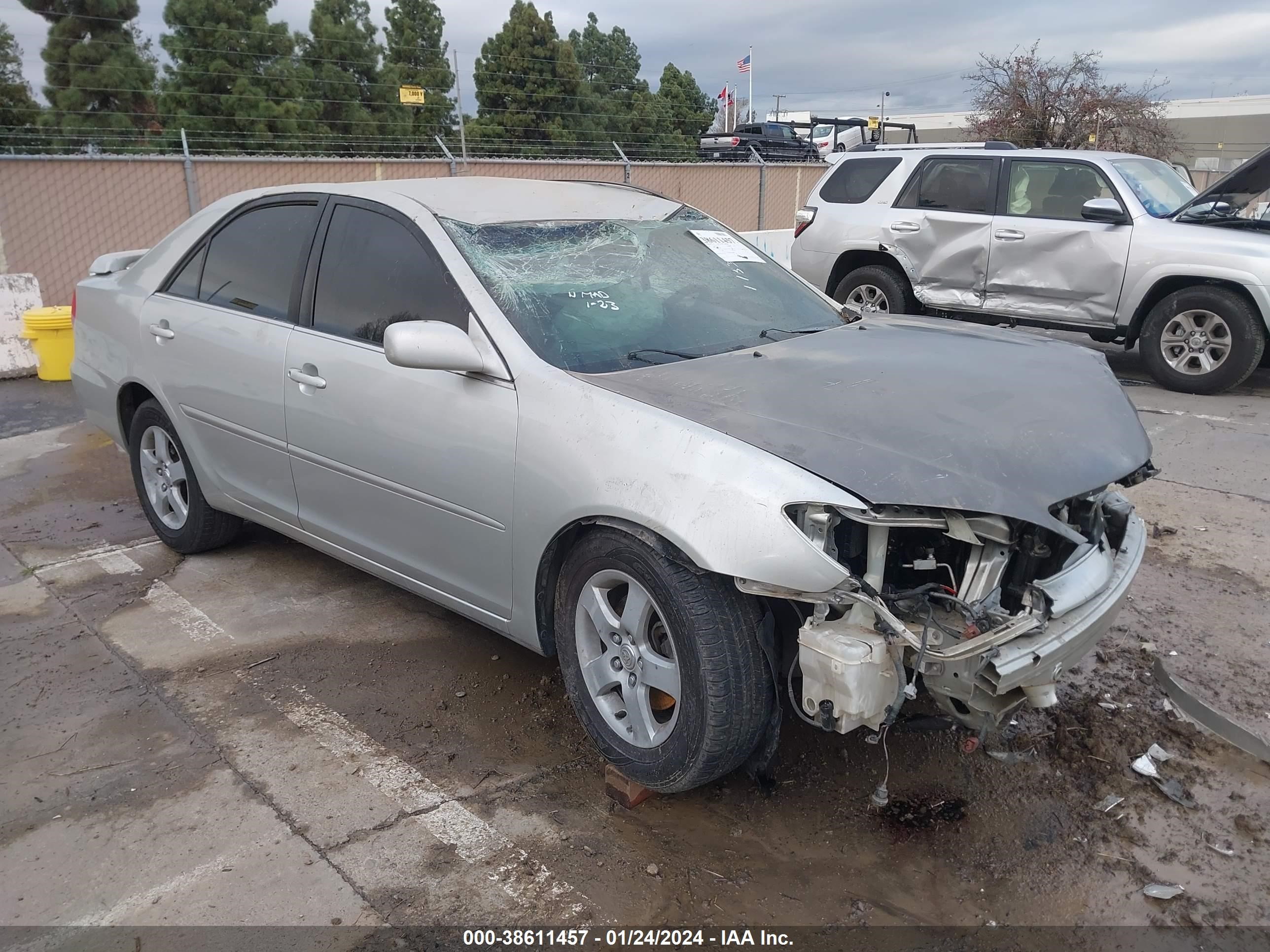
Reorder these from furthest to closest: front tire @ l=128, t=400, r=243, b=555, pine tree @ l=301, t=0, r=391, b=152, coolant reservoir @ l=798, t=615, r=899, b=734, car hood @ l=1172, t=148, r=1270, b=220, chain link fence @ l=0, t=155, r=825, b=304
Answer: pine tree @ l=301, t=0, r=391, b=152
chain link fence @ l=0, t=155, r=825, b=304
car hood @ l=1172, t=148, r=1270, b=220
front tire @ l=128, t=400, r=243, b=555
coolant reservoir @ l=798, t=615, r=899, b=734

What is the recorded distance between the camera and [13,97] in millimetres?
18078

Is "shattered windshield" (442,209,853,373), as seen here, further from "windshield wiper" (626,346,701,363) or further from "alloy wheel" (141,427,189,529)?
"alloy wheel" (141,427,189,529)

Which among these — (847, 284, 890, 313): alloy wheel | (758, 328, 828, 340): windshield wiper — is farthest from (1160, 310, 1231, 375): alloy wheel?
(758, 328, 828, 340): windshield wiper

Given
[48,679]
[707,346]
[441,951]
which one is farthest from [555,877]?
[48,679]

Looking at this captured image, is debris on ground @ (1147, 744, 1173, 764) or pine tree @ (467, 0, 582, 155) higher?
pine tree @ (467, 0, 582, 155)

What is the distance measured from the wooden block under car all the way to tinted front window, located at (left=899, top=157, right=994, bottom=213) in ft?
24.6

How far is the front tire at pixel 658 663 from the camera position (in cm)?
260

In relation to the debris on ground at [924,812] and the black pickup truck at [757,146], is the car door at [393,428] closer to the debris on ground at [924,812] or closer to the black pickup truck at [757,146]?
the debris on ground at [924,812]

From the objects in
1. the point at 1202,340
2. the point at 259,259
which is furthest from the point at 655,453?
the point at 1202,340

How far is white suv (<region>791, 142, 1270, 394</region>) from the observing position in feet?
25.5

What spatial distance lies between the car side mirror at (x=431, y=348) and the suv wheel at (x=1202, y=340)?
6.95 metres

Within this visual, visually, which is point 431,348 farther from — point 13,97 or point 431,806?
point 13,97

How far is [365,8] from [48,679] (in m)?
19.7

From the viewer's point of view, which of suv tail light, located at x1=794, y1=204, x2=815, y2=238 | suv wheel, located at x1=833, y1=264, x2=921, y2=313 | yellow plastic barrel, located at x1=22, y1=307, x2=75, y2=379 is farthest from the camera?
suv tail light, located at x1=794, y1=204, x2=815, y2=238
